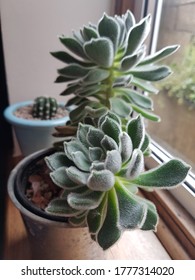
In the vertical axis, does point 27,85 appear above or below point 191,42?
below

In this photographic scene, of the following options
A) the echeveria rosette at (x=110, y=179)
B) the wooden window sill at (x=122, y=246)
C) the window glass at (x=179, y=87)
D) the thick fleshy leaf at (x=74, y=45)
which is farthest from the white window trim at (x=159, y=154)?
the thick fleshy leaf at (x=74, y=45)

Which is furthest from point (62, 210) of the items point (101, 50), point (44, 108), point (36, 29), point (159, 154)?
point (36, 29)

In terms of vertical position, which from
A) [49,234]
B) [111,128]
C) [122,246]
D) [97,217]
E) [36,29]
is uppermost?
[36,29]

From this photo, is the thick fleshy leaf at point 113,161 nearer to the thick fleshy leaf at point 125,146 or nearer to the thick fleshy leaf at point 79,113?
the thick fleshy leaf at point 125,146

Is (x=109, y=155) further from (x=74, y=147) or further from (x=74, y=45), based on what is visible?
(x=74, y=45)

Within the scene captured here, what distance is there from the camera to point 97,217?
0.32 meters

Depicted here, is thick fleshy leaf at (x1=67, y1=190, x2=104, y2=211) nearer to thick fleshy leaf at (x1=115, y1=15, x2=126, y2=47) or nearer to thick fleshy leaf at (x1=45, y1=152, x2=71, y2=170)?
thick fleshy leaf at (x1=45, y1=152, x2=71, y2=170)

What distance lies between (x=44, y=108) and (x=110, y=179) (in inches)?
20.9

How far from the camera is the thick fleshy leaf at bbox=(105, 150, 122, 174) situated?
0.95 ft

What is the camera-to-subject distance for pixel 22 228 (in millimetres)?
611

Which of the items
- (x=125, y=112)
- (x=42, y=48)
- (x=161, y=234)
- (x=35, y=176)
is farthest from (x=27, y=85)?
(x=161, y=234)
